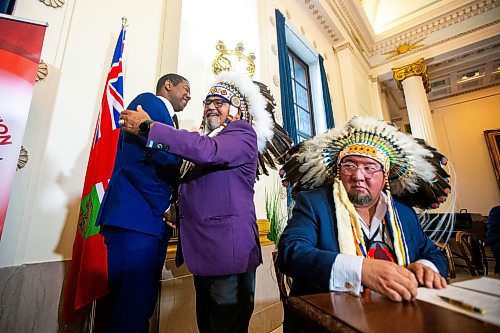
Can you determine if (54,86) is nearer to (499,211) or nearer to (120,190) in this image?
(120,190)

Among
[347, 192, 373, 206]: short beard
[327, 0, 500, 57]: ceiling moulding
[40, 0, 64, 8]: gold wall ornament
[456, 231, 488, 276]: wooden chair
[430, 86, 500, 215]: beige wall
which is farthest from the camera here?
[430, 86, 500, 215]: beige wall

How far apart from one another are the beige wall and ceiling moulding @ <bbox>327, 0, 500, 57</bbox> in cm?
389

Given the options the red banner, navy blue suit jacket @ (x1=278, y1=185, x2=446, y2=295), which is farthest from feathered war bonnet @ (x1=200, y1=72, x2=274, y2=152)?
the red banner

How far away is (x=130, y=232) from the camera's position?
104 cm

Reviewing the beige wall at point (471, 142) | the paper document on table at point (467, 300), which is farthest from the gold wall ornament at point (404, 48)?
the paper document on table at point (467, 300)

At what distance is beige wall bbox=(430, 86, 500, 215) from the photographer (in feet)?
25.3

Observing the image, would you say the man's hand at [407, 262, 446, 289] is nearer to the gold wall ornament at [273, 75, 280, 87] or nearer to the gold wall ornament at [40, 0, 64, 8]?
the gold wall ornament at [40, 0, 64, 8]

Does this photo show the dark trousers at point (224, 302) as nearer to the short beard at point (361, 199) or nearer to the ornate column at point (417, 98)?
the short beard at point (361, 199)

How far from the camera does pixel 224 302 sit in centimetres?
95

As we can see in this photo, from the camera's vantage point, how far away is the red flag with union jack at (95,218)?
119 cm

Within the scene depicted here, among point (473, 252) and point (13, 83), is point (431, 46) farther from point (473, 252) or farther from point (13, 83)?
point (13, 83)

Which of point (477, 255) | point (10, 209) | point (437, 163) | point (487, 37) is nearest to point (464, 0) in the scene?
point (487, 37)

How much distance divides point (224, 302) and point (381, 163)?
3.18 ft

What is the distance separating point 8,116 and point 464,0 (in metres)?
8.48
